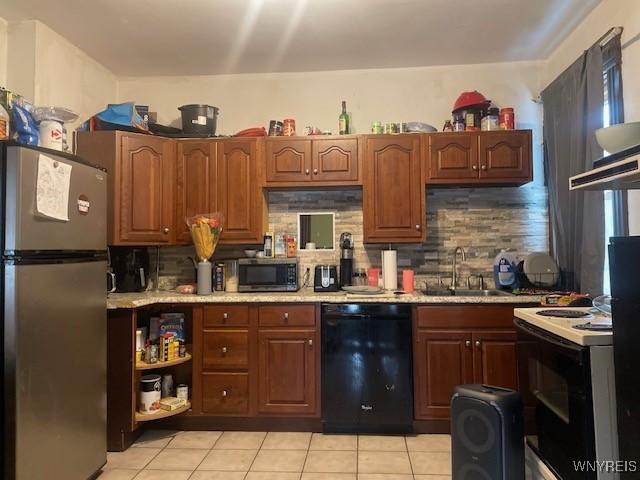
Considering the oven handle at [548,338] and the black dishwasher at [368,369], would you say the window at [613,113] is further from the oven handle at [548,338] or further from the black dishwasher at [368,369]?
the black dishwasher at [368,369]

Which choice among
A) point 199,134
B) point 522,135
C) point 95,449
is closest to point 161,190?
point 199,134

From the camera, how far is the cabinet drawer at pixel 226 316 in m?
2.75

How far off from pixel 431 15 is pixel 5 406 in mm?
3042

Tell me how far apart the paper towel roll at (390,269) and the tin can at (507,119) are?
49.2 inches

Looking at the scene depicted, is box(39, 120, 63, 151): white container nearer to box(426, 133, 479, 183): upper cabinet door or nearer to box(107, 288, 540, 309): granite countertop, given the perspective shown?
box(107, 288, 540, 309): granite countertop

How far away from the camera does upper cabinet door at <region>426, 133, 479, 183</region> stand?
295 cm

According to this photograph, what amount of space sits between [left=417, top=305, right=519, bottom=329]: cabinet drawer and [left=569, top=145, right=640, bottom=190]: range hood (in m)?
1.14

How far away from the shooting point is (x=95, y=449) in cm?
213

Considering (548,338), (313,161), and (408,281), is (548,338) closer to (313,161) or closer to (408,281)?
(408,281)

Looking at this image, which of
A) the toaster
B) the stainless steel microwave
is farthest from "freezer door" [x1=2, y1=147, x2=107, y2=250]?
the toaster

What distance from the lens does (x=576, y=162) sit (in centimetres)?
255

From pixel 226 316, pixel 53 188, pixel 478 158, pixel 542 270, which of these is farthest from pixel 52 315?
pixel 542 270

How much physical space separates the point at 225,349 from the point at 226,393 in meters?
0.30

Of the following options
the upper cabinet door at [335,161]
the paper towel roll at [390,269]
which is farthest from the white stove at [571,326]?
the upper cabinet door at [335,161]
